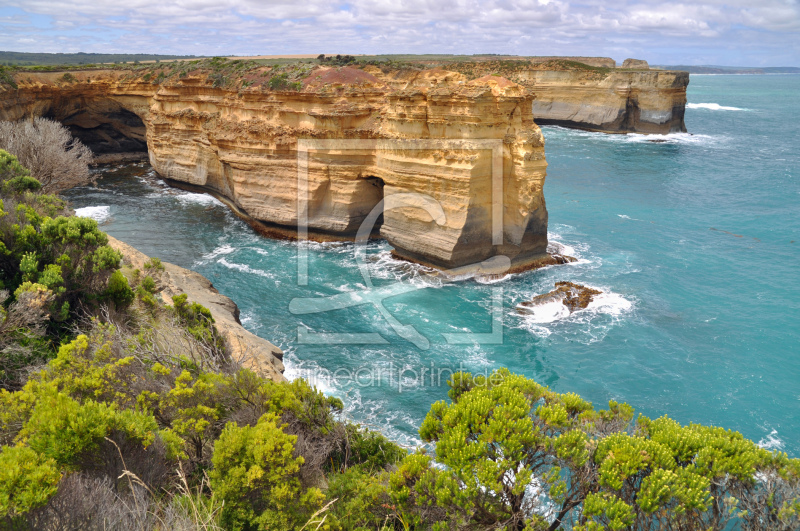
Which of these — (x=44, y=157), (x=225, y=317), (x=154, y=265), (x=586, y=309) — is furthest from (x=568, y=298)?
(x=44, y=157)

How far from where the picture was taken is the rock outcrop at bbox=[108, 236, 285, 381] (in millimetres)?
15539

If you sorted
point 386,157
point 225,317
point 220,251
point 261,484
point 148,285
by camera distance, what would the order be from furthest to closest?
point 220,251, point 386,157, point 225,317, point 148,285, point 261,484

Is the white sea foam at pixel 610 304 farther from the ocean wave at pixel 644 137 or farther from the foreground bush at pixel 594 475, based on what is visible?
the ocean wave at pixel 644 137

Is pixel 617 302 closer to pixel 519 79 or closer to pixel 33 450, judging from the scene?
pixel 33 450

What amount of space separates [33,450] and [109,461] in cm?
114

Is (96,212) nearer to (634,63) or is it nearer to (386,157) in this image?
(386,157)

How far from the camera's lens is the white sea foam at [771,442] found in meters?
16.1

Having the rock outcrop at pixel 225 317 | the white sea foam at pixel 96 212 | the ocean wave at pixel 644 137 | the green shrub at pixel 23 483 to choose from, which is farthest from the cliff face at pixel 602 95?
the green shrub at pixel 23 483

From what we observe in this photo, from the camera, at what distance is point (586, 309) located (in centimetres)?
2467

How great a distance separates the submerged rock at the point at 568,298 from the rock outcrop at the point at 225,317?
12.4m

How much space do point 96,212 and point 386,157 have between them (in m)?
22.1

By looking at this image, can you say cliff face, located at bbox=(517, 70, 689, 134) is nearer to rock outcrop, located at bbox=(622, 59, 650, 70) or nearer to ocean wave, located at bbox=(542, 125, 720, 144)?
A: ocean wave, located at bbox=(542, 125, 720, 144)

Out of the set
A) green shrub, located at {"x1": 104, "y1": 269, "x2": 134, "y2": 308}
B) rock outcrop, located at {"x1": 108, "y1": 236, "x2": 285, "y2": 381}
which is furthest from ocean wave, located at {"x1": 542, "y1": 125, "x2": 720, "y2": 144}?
green shrub, located at {"x1": 104, "y1": 269, "x2": 134, "y2": 308}

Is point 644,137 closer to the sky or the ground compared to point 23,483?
closer to the sky
